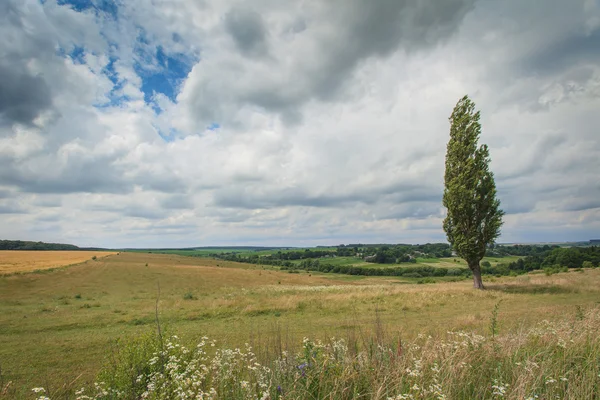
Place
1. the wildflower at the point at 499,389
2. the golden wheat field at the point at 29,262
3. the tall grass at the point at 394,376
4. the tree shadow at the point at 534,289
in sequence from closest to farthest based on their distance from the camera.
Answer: the wildflower at the point at 499,389 < the tall grass at the point at 394,376 < the tree shadow at the point at 534,289 < the golden wheat field at the point at 29,262

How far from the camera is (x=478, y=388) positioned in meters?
4.92

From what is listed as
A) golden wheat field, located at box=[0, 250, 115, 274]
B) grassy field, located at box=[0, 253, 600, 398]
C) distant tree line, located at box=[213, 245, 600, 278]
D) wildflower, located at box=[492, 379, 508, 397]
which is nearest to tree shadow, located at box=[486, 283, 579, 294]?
grassy field, located at box=[0, 253, 600, 398]

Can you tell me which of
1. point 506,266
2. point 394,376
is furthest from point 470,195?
point 506,266

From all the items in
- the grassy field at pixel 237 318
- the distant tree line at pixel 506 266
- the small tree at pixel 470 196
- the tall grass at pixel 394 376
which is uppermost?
the small tree at pixel 470 196

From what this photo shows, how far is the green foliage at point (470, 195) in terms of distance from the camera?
29906 millimetres

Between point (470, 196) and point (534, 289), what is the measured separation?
10.4m

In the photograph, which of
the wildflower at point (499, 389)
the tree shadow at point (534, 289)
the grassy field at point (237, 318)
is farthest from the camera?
the tree shadow at point (534, 289)

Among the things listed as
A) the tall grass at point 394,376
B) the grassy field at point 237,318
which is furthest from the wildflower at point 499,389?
the grassy field at point 237,318

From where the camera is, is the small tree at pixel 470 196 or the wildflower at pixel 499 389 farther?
the small tree at pixel 470 196

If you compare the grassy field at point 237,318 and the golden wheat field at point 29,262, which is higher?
the grassy field at point 237,318

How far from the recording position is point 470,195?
97.8 feet

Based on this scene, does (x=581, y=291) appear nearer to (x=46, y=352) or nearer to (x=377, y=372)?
(x=377, y=372)

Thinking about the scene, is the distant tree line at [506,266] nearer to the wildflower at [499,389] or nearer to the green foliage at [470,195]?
the green foliage at [470,195]

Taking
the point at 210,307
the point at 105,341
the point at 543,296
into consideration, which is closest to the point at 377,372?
the point at 105,341
